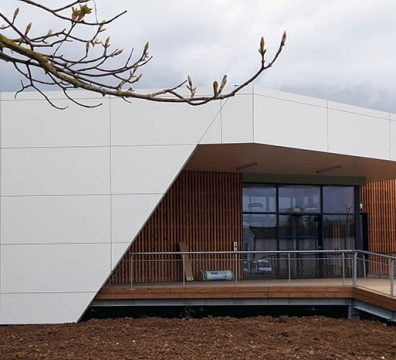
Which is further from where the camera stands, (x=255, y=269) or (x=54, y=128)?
(x=255, y=269)

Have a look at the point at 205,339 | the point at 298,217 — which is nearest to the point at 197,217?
the point at 298,217

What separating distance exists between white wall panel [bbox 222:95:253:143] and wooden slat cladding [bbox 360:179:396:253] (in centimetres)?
975

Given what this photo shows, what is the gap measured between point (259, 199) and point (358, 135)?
417 centimetres

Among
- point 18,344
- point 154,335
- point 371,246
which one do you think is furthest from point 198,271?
point 371,246

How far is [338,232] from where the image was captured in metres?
21.1

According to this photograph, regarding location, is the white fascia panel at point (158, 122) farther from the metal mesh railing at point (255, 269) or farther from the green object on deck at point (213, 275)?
the green object on deck at point (213, 275)

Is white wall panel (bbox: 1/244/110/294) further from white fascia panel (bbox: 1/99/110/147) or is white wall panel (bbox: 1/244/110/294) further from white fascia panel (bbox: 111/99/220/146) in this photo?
white fascia panel (bbox: 111/99/220/146)

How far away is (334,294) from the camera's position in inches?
598

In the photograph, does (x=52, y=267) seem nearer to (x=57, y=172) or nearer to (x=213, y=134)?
(x=57, y=172)

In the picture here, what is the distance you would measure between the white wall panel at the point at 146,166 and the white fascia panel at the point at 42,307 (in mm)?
2469

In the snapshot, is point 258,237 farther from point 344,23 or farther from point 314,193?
point 344,23

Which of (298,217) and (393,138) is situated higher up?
(393,138)

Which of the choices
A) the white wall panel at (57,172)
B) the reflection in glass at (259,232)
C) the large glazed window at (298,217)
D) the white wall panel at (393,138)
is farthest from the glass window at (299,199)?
the white wall panel at (57,172)

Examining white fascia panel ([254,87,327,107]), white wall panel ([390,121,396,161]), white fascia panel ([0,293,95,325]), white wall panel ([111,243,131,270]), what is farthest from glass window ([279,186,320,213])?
white fascia panel ([0,293,95,325])
